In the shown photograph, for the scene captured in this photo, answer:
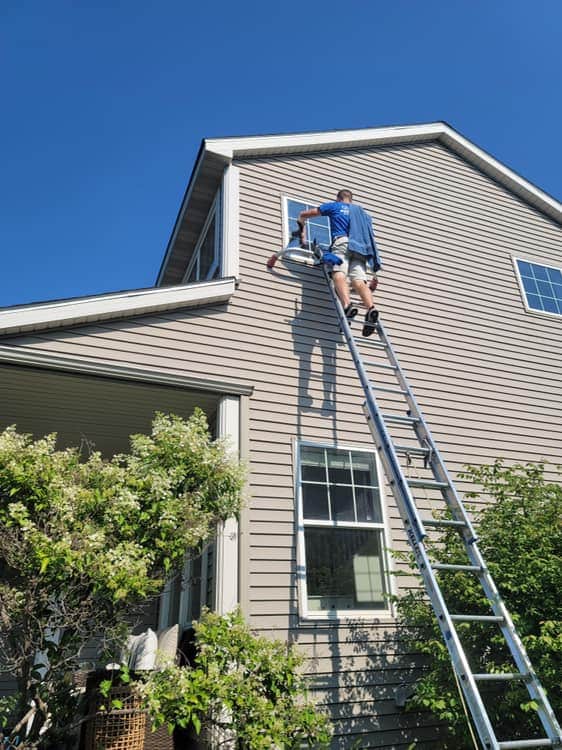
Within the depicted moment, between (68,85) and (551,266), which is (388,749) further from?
(68,85)

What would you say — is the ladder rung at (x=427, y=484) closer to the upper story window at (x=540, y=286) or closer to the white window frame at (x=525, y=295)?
the white window frame at (x=525, y=295)

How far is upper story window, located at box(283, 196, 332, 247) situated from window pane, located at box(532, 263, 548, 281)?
3.78 metres

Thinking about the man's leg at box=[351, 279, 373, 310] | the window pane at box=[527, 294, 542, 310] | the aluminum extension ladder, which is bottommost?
the aluminum extension ladder

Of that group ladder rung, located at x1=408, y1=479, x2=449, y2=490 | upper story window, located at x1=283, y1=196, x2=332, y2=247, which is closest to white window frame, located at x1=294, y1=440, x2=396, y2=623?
ladder rung, located at x1=408, y1=479, x2=449, y2=490

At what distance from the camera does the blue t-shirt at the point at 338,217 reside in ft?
20.3

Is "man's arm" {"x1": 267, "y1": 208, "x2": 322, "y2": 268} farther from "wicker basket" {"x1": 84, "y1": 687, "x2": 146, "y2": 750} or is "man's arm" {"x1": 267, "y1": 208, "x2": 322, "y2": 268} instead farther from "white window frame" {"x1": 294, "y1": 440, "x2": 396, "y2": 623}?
"wicker basket" {"x1": 84, "y1": 687, "x2": 146, "y2": 750}

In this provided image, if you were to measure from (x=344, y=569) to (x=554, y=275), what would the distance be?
21.2 feet

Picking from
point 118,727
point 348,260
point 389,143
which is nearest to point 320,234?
point 348,260

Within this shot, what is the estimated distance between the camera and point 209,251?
789cm

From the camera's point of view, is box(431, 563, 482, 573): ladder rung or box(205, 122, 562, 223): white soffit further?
box(205, 122, 562, 223): white soffit

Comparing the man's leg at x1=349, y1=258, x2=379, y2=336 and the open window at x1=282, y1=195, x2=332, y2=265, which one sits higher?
the open window at x1=282, y1=195, x2=332, y2=265

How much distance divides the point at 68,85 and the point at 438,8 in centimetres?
593

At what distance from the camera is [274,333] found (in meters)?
6.04

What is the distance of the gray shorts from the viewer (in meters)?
6.08
